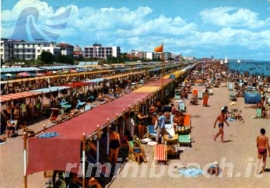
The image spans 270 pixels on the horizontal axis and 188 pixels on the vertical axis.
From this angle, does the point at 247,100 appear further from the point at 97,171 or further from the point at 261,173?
the point at 97,171

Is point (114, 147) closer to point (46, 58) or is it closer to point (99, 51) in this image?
point (46, 58)

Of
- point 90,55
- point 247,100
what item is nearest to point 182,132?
point 247,100

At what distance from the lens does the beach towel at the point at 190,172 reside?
9.45 meters

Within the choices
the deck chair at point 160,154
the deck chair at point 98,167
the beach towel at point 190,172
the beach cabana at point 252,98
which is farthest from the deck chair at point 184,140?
the beach cabana at point 252,98

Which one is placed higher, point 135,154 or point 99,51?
point 99,51

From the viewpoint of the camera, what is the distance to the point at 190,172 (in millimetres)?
9594

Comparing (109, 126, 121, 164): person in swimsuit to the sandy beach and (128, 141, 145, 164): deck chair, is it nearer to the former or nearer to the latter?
the sandy beach

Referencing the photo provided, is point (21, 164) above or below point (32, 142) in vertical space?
below

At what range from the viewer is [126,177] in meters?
9.32

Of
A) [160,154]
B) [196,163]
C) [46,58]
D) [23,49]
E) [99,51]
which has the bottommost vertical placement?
[196,163]

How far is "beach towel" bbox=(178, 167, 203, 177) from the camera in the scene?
945cm

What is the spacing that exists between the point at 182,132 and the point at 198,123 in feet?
14.1

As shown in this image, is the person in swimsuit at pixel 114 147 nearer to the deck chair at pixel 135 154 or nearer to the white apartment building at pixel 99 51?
the deck chair at pixel 135 154

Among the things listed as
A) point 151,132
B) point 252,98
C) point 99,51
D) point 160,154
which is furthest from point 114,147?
point 99,51
